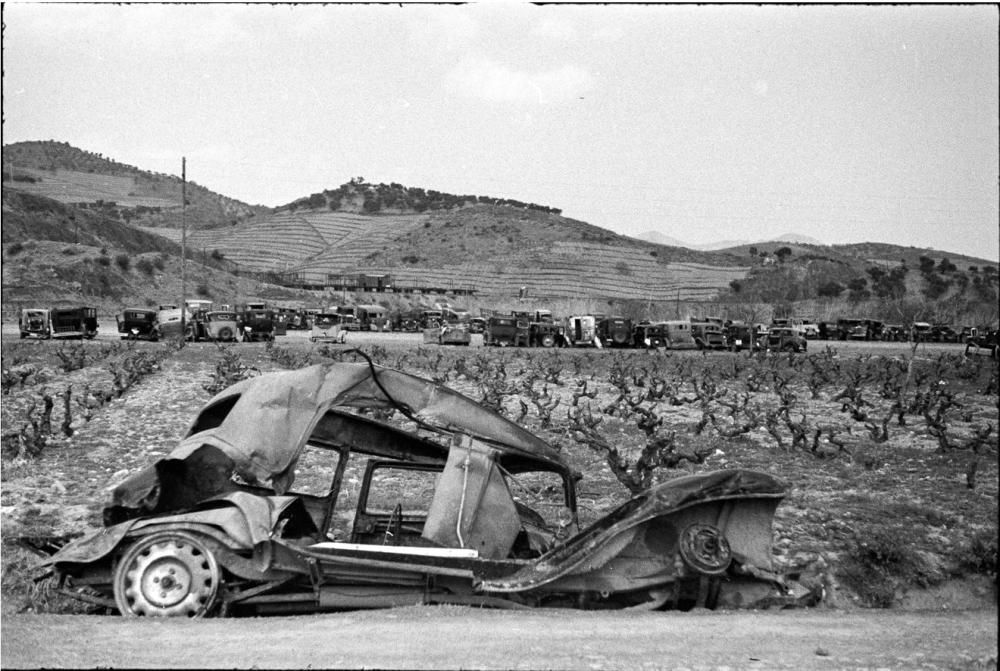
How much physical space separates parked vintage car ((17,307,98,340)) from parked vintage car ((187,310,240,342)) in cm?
445

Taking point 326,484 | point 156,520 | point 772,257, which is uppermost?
point 772,257

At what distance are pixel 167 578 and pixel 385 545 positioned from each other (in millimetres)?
1525

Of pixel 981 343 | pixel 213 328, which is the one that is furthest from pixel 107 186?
pixel 981 343

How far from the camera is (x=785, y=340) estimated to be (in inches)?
1736

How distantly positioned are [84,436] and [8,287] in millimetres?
48112

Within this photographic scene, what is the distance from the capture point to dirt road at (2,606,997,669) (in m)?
4.72

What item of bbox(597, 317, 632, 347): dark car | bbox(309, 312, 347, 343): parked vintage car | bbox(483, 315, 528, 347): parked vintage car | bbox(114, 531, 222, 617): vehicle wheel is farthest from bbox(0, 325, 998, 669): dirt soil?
bbox(597, 317, 632, 347): dark car

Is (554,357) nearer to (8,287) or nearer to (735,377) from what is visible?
(735,377)

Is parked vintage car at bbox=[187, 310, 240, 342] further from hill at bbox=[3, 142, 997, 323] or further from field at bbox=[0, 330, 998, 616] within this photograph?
hill at bbox=[3, 142, 997, 323]

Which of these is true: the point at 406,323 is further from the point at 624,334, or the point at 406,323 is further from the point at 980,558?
the point at 980,558

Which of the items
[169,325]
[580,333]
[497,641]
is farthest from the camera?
[580,333]

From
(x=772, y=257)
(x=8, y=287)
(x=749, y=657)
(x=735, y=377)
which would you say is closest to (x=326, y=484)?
(x=749, y=657)

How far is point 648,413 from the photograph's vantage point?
1483 centimetres

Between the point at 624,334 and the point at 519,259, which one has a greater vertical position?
the point at 519,259
